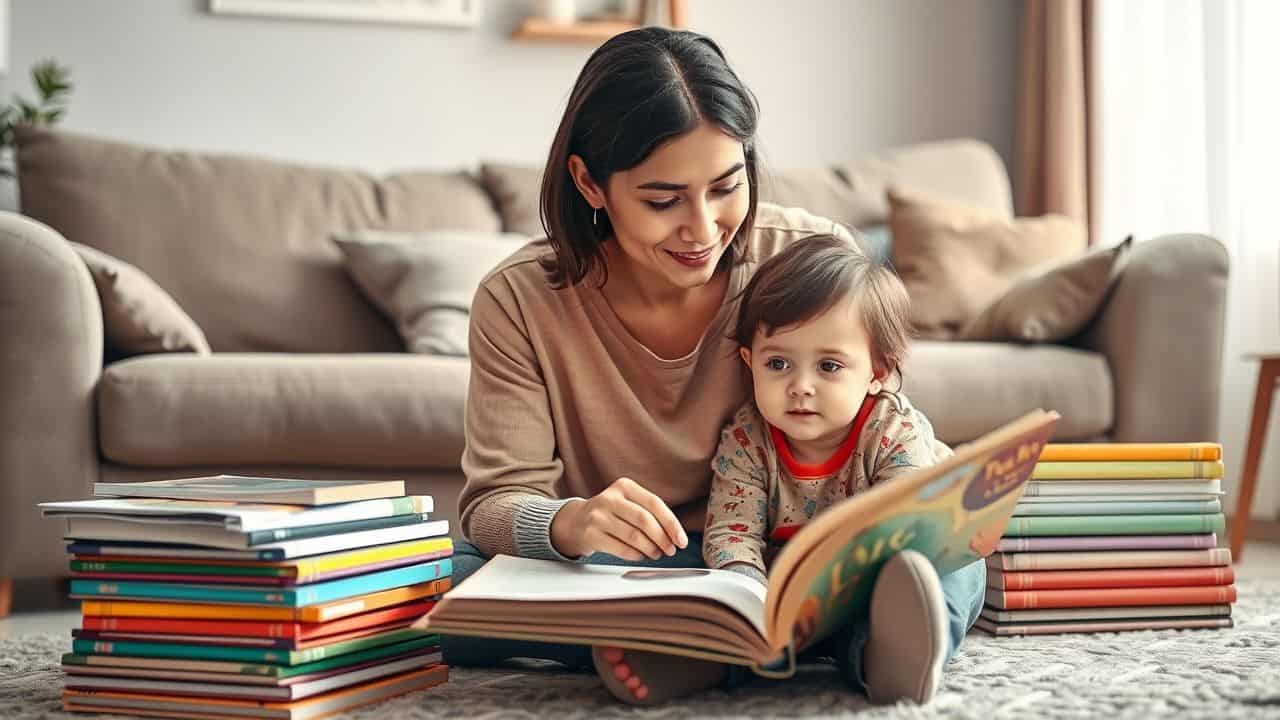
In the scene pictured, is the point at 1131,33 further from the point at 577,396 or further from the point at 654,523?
the point at 654,523

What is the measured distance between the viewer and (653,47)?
1452mm

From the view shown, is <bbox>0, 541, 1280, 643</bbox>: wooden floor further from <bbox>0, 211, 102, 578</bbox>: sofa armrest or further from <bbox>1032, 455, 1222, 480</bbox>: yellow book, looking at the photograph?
<bbox>1032, 455, 1222, 480</bbox>: yellow book

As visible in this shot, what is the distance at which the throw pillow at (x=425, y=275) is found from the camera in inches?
105

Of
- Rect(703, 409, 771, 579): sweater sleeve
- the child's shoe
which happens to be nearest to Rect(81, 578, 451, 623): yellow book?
Rect(703, 409, 771, 579): sweater sleeve

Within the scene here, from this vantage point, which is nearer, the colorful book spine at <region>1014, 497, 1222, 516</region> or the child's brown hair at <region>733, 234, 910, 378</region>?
the child's brown hair at <region>733, 234, 910, 378</region>

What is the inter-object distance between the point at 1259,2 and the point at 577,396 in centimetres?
A: 238

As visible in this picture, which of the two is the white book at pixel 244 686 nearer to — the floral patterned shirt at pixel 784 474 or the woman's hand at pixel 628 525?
the woman's hand at pixel 628 525

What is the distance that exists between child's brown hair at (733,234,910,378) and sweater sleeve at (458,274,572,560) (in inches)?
9.9

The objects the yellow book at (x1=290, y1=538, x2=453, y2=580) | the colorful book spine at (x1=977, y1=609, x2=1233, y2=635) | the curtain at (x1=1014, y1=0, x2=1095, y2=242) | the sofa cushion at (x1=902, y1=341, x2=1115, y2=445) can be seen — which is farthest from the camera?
the curtain at (x1=1014, y1=0, x2=1095, y2=242)

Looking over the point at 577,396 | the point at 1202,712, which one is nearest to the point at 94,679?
the point at 577,396

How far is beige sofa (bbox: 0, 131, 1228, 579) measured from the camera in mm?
2148

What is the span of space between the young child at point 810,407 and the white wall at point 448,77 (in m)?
2.28

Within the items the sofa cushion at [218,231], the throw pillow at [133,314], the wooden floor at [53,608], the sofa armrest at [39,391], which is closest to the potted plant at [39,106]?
the sofa cushion at [218,231]

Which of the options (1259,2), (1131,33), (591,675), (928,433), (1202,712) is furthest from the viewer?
(1131,33)
